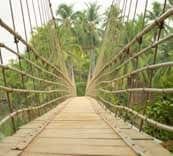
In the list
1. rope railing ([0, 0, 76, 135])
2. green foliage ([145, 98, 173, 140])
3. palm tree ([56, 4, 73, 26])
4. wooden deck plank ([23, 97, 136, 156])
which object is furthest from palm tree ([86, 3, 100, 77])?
wooden deck plank ([23, 97, 136, 156])

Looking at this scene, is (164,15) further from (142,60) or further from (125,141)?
(142,60)

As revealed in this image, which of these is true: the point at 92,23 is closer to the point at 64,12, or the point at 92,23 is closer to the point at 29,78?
the point at 64,12

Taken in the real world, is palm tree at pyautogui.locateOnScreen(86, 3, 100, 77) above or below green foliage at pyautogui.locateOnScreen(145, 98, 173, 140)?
above

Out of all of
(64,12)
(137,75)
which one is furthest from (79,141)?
(64,12)

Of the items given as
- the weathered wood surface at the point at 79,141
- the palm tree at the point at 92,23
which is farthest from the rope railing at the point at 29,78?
the palm tree at the point at 92,23

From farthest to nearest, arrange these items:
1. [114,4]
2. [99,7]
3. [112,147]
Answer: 1. [99,7]
2. [114,4]
3. [112,147]

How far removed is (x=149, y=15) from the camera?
84.2 feet

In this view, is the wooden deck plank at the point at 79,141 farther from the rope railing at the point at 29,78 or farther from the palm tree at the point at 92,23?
the palm tree at the point at 92,23

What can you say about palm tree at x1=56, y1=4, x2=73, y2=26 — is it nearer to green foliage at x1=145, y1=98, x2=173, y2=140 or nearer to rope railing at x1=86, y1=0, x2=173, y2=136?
rope railing at x1=86, y1=0, x2=173, y2=136

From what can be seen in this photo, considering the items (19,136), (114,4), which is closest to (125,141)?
(19,136)

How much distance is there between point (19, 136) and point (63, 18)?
28765 mm

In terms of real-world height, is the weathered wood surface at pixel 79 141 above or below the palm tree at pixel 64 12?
below

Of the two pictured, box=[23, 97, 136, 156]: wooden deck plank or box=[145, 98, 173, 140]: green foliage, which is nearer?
box=[23, 97, 136, 156]: wooden deck plank

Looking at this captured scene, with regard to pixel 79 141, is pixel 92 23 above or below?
above
